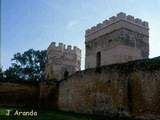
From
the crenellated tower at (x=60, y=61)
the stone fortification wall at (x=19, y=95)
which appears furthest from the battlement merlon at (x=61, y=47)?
the stone fortification wall at (x=19, y=95)

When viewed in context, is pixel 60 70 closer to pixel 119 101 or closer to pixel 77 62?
pixel 77 62

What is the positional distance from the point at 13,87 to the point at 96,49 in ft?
23.8

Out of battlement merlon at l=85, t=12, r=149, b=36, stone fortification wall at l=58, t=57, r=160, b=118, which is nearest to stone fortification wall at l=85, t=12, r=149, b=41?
battlement merlon at l=85, t=12, r=149, b=36

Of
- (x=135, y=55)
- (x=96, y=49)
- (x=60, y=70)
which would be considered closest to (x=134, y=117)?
(x=135, y=55)

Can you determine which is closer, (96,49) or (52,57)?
(96,49)

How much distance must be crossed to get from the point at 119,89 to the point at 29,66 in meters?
22.3

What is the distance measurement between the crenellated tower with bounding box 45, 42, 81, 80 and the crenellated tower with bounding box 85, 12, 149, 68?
2.92 meters

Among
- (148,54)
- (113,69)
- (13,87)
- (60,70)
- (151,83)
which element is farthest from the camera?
(60,70)

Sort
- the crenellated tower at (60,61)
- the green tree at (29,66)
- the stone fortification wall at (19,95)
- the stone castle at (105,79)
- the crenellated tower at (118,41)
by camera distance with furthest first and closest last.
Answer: the green tree at (29,66) → the crenellated tower at (60,61) → the crenellated tower at (118,41) → the stone fortification wall at (19,95) → the stone castle at (105,79)

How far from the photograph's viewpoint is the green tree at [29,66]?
108 feet

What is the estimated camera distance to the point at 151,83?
36.6 ft

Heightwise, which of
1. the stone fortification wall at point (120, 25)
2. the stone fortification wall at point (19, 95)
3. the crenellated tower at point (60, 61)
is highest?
the stone fortification wall at point (120, 25)

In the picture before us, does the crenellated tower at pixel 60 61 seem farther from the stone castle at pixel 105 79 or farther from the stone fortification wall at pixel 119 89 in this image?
the stone fortification wall at pixel 119 89

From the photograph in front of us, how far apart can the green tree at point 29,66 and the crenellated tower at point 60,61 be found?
6.87m
